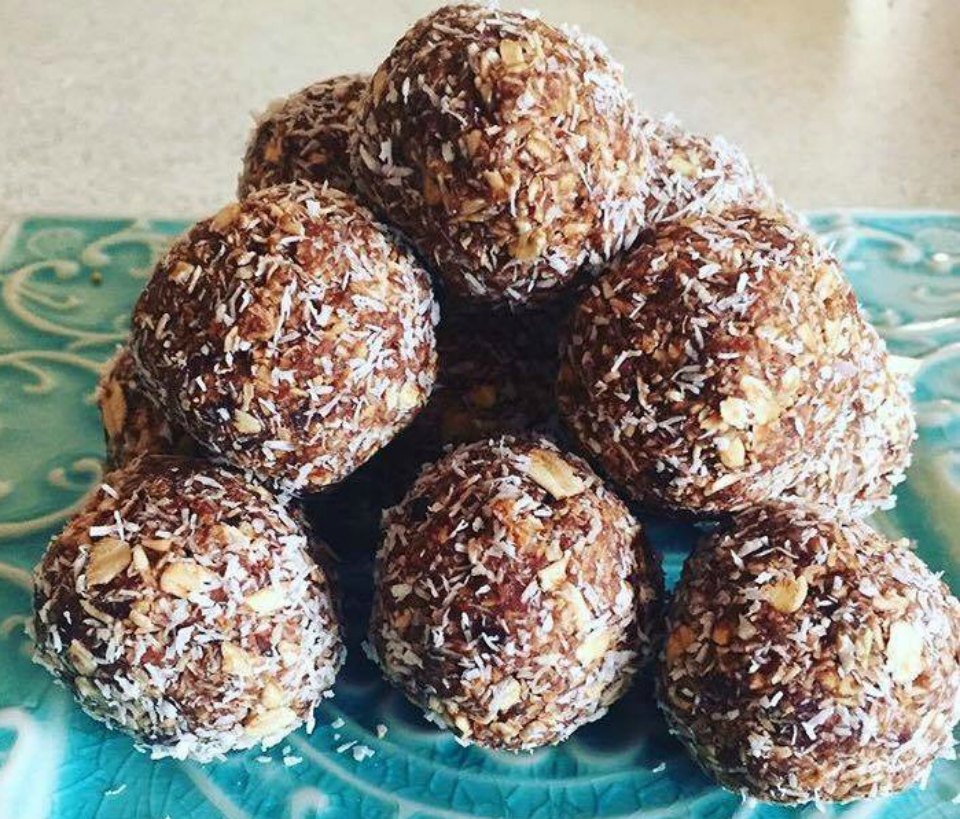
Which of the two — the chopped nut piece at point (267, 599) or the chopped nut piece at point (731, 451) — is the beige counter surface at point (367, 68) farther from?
the chopped nut piece at point (731, 451)

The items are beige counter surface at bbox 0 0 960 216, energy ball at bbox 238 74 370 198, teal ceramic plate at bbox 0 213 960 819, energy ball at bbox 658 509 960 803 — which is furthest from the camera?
beige counter surface at bbox 0 0 960 216

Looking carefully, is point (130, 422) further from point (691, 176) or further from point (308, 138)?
point (691, 176)

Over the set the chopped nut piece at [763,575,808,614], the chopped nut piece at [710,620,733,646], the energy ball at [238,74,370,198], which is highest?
the energy ball at [238,74,370,198]

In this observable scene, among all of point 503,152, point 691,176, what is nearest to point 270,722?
point 503,152

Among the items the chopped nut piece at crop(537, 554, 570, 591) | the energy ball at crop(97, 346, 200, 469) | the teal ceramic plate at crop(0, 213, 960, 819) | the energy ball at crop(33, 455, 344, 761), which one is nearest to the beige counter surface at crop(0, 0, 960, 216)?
the teal ceramic plate at crop(0, 213, 960, 819)

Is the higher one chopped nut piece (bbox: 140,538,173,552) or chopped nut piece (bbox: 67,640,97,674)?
chopped nut piece (bbox: 140,538,173,552)

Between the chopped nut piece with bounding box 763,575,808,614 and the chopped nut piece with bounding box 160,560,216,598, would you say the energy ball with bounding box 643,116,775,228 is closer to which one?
the chopped nut piece with bounding box 763,575,808,614

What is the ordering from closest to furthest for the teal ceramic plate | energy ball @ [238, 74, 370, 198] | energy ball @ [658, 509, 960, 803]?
energy ball @ [658, 509, 960, 803]
the teal ceramic plate
energy ball @ [238, 74, 370, 198]

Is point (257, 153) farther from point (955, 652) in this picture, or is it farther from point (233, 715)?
point (955, 652)
